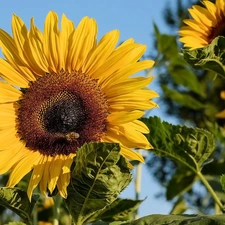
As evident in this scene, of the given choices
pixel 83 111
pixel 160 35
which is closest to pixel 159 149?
pixel 83 111

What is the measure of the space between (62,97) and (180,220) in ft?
1.09

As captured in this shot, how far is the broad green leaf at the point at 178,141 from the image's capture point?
1578 millimetres

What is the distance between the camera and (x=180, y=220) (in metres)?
1.26

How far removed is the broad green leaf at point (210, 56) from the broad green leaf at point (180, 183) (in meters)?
0.79

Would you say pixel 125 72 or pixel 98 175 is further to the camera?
pixel 125 72

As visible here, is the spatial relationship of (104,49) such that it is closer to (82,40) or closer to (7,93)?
(82,40)

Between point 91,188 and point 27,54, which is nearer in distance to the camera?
point 91,188

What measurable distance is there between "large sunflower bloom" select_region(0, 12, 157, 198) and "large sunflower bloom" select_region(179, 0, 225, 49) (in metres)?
0.45

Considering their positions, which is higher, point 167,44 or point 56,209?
point 167,44

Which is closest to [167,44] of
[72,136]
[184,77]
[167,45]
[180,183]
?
[167,45]

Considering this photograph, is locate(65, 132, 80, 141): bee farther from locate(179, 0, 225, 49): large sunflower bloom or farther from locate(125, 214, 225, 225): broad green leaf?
locate(179, 0, 225, 49): large sunflower bloom

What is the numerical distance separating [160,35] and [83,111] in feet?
4.30

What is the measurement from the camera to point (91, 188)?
1.23 metres

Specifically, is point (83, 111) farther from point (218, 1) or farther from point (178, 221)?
point (218, 1)
